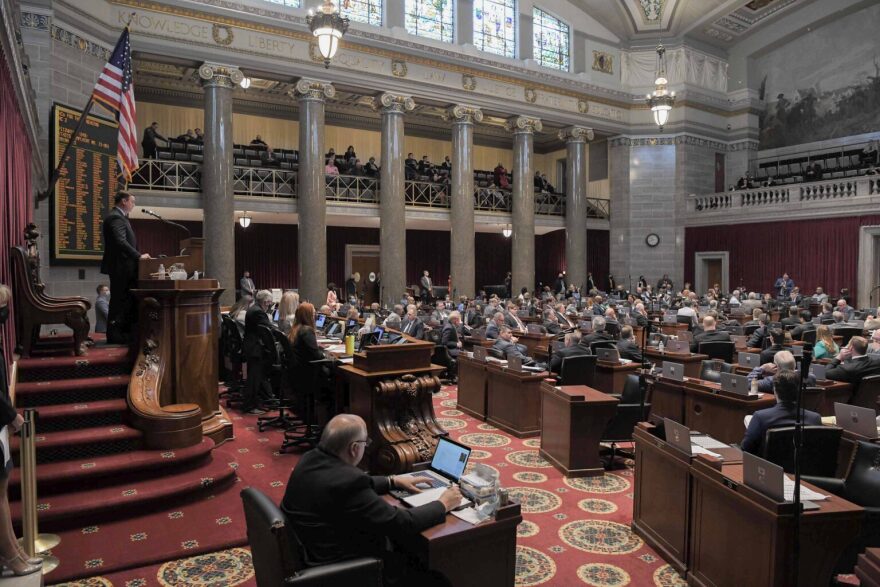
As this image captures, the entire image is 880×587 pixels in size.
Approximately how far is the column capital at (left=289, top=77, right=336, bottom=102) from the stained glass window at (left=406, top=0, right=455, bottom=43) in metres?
3.65

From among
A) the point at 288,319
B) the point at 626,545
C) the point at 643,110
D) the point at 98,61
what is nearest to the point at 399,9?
the point at 98,61

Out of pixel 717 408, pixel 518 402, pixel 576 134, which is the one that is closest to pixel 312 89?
pixel 576 134

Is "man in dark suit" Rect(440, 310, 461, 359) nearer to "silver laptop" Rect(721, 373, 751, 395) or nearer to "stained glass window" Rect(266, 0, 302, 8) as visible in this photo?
"silver laptop" Rect(721, 373, 751, 395)

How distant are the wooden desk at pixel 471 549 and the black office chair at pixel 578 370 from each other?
4119mm

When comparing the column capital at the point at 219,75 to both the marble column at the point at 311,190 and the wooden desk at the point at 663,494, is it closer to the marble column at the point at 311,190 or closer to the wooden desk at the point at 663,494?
the marble column at the point at 311,190

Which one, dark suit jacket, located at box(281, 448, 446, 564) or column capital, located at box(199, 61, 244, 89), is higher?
column capital, located at box(199, 61, 244, 89)

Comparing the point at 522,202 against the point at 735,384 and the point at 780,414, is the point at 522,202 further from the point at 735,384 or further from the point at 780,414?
the point at 780,414

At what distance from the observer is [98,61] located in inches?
458

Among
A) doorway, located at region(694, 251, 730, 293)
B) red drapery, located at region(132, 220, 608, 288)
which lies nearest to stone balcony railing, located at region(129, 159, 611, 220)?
red drapery, located at region(132, 220, 608, 288)

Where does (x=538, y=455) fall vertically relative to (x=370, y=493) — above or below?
below

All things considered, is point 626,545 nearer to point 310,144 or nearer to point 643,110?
point 310,144

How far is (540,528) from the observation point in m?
4.37

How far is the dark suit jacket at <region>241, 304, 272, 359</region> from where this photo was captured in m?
6.78

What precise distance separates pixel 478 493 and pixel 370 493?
2.18ft
